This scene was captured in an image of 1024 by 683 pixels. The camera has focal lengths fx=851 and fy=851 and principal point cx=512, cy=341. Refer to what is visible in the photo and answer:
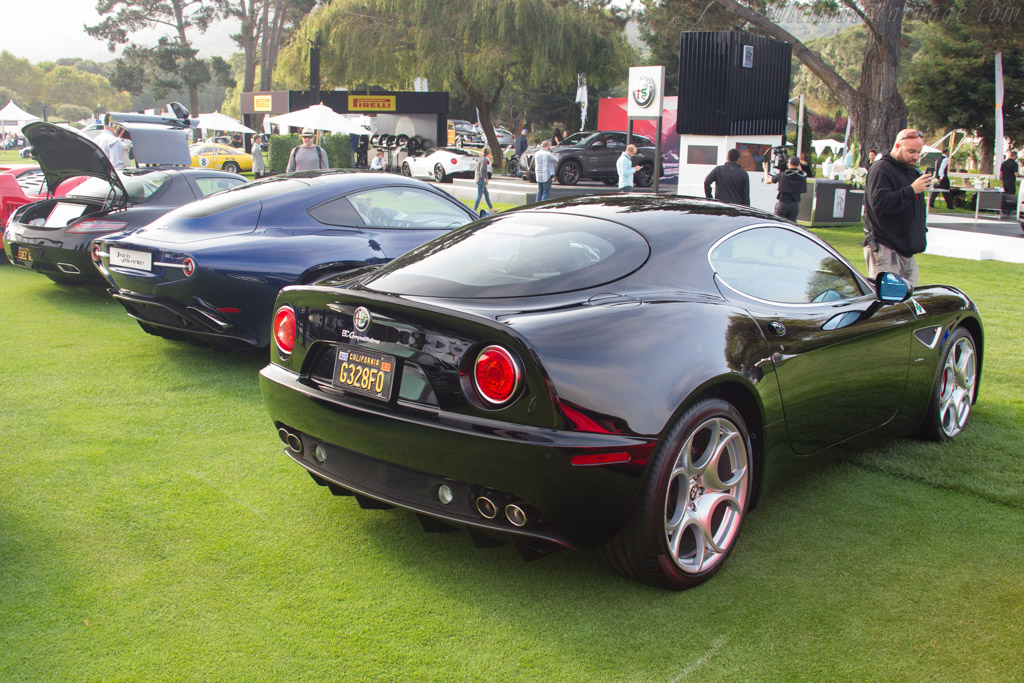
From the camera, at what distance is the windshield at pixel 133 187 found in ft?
27.2

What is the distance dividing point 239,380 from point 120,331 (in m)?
2.10

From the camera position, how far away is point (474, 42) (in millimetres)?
35125

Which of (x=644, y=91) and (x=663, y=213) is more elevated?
(x=644, y=91)

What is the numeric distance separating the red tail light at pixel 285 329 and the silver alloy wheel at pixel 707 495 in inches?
61.6

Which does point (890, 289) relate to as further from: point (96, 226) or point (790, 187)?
point (790, 187)

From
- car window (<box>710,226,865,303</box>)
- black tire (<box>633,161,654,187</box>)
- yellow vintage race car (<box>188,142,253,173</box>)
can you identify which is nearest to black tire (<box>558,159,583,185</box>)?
black tire (<box>633,161,654,187</box>)

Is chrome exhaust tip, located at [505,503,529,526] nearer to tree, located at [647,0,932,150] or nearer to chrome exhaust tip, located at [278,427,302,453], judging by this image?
chrome exhaust tip, located at [278,427,302,453]

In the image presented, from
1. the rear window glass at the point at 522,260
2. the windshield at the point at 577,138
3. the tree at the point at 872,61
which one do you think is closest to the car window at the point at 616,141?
the windshield at the point at 577,138

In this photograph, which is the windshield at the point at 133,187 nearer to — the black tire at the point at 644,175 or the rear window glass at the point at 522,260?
Result: the rear window glass at the point at 522,260

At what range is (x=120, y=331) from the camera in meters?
7.18

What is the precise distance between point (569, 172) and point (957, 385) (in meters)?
22.7

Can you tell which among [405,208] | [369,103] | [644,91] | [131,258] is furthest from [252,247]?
[369,103]

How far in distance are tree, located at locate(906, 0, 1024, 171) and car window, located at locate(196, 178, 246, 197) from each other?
39048 millimetres

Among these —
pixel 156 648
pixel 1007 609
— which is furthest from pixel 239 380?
pixel 1007 609
